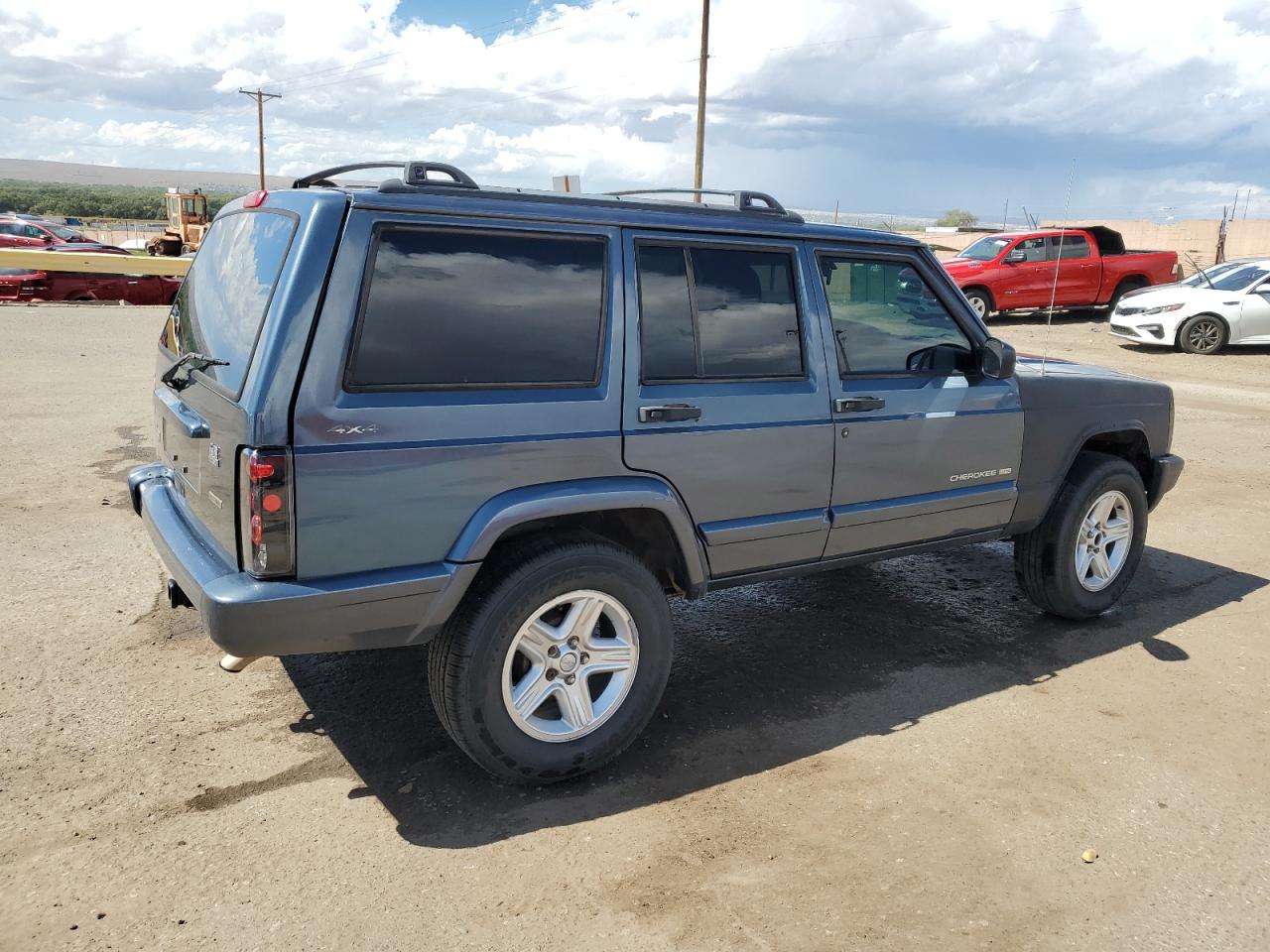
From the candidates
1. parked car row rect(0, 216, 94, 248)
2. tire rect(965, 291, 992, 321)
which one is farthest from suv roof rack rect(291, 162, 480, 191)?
parked car row rect(0, 216, 94, 248)

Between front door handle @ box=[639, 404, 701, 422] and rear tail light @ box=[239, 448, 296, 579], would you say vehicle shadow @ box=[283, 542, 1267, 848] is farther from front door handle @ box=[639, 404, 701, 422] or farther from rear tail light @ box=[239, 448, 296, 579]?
front door handle @ box=[639, 404, 701, 422]

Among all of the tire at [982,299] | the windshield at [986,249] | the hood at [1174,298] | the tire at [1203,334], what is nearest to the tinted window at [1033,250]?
the windshield at [986,249]

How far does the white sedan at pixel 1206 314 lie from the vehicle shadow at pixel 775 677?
1209 cm

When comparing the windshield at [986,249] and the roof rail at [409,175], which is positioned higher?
the windshield at [986,249]

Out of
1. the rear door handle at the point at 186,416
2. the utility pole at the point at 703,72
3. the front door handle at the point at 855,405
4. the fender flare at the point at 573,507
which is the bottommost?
the fender flare at the point at 573,507

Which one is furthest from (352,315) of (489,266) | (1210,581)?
(1210,581)

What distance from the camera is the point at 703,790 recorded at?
3576 millimetres

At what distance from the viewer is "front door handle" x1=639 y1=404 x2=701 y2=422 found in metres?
3.58

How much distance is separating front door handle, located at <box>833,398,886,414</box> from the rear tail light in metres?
2.13

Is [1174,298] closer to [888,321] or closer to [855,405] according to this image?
[888,321]

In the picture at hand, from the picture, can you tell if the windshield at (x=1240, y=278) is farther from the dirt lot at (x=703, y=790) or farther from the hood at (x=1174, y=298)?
the dirt lot at (x=703, y=790)

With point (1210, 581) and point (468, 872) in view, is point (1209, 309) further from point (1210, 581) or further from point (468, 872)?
point (468, 872)

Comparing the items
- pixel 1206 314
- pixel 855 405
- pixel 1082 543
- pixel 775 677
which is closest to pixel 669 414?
pixel 855 405

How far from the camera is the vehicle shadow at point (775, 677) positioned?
11.6ft
